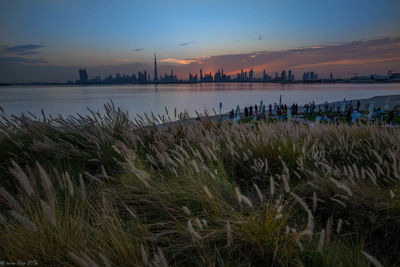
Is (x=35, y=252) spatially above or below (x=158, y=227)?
A: above

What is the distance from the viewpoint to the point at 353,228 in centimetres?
200

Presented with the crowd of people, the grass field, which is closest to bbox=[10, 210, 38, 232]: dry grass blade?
the grass field

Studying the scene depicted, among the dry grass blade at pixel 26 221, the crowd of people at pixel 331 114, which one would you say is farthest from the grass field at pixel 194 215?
the crowd of people at pixel 331 114

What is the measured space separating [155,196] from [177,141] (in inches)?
89.9

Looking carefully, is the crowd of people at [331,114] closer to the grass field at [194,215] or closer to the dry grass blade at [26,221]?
the grass field at [194,215]

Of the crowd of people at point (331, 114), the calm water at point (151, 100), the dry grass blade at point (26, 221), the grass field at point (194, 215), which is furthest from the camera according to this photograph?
the calm water at point (151, 100)

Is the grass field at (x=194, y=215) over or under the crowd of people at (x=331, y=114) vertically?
over

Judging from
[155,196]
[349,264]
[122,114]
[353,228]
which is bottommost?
[353,228]

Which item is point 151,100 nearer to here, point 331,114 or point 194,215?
point 331,114

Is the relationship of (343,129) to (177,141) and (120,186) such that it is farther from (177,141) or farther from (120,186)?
(120,186)

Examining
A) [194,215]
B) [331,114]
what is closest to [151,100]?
[331,114]

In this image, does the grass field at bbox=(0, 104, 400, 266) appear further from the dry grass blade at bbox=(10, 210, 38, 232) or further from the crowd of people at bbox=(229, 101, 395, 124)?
the crowd of people at bbox=(229, 101, 395, 124)

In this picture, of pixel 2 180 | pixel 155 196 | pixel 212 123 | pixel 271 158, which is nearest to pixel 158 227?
pixel 155 196

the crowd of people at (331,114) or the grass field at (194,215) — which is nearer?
the grass field at (194,215)
